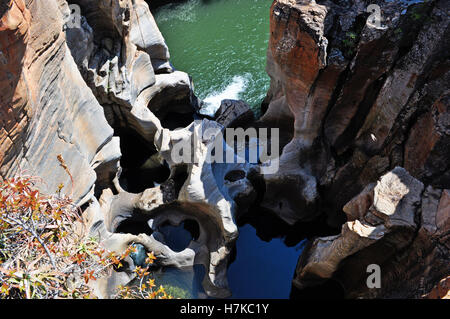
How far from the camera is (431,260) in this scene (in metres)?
5.38

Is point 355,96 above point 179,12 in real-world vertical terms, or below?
above

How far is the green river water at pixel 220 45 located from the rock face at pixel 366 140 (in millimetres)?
3871

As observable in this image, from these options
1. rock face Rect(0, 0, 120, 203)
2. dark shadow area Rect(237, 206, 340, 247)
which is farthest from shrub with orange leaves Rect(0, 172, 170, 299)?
dark shadow area Rect(237, 206, 340, 247)

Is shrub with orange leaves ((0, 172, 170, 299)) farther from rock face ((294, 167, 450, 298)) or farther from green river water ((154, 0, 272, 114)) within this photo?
green river water ((154, 0, 272, 114))

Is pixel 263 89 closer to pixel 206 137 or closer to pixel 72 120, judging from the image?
pixel 206 137

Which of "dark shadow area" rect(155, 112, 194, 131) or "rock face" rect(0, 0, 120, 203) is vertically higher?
"rock face" rect(0, 0, 120, 203)

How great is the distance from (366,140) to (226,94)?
6424mm

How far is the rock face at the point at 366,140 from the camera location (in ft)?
18.8

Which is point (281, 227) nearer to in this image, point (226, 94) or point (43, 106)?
point (226, 94)

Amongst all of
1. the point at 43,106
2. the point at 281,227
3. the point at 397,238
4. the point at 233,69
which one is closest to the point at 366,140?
the point at 397,238

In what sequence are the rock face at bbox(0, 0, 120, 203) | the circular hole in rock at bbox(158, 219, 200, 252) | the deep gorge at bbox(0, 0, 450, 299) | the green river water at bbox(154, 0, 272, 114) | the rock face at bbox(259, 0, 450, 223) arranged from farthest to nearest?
1. the green river water at bbox(154, 0, 272, 114)
2. the circular hole in rock at bbox(158, 219, 200, 252)
3. the rock face at bbox(259, 0, 450, 223)
4. the deep gorge at bbox(0, 0, 450, 299)
5. the rock face at bbox(0, 0, 120, 203)

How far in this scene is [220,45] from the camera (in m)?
15.3

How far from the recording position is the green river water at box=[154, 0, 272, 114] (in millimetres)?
13523
